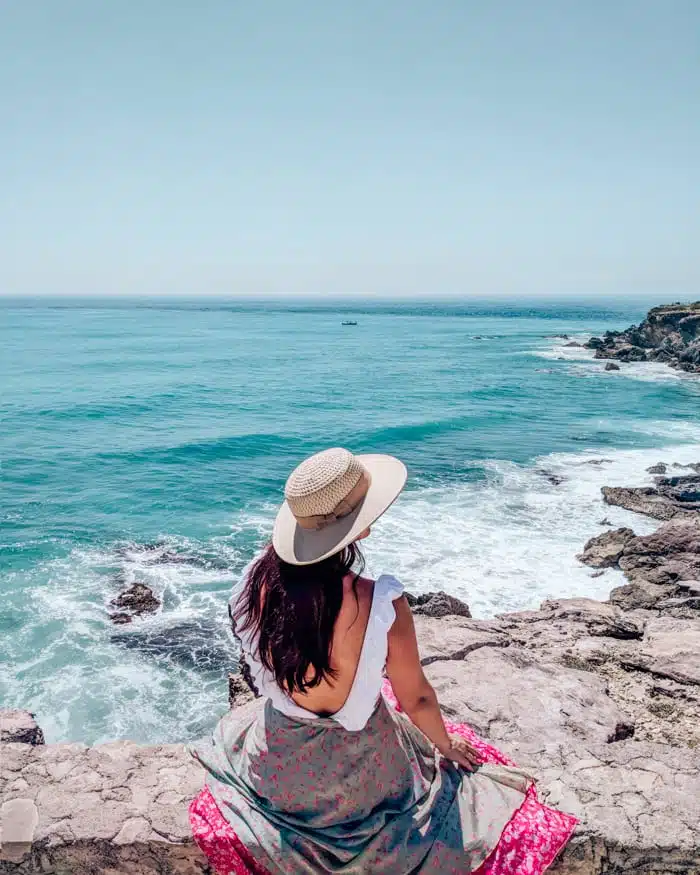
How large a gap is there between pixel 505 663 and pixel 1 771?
13.2ft

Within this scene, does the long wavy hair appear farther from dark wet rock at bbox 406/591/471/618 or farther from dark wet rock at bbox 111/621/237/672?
dark wet rock at bbox 111/621/237/672

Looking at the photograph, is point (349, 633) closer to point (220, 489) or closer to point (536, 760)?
point (536, 760)

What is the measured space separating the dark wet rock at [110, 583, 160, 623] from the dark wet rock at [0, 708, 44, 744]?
748 centimetres

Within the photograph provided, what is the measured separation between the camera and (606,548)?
15055 millimetres


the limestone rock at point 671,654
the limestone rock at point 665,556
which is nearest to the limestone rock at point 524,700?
the limestone rock at point 671,654

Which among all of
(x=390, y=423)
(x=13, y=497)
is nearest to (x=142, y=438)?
(x=13, y=497)

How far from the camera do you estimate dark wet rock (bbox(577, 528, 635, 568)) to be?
1464cm

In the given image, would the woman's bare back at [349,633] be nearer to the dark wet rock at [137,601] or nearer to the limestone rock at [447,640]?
the limestone rock at [447,640]

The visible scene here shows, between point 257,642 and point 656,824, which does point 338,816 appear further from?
point 656,824

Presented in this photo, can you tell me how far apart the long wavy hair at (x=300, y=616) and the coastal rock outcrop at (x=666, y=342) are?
51.5 meters

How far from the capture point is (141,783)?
394 centimetres

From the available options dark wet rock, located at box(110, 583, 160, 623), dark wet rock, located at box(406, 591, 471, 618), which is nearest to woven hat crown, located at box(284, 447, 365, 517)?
dark wet rock, located at box(406, 591, 471, 618)

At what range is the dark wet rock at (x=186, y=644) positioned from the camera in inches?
442

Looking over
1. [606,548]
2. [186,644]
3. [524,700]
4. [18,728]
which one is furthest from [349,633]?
[606,548]
